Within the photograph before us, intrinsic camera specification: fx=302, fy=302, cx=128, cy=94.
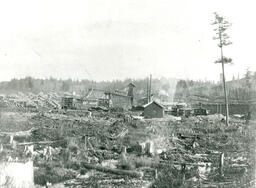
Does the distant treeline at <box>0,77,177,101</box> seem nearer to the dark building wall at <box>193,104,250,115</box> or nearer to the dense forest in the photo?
the dense forest

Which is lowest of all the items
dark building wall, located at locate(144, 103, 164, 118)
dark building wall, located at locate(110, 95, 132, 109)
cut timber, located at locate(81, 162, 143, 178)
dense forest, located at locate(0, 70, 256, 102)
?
cut timber, located at locate(81, 162, 143, 178)

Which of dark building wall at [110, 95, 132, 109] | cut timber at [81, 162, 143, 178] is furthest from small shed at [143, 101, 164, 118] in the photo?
cut timber at [81, 162, 143, 178]

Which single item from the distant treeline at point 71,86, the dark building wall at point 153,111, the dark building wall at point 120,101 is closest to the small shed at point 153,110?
the dark building wall at point 153,111

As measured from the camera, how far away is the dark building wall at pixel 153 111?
1551 inches

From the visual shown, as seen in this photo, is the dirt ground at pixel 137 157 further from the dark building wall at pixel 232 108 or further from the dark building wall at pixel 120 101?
the dark building wall at pixel 120 101

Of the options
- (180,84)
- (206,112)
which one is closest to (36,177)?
(206,112)

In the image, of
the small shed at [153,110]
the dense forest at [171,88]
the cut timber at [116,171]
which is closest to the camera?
→ the cut timber at [116,171]

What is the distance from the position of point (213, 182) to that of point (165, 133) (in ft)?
42.2

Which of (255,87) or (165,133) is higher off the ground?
(255,87)

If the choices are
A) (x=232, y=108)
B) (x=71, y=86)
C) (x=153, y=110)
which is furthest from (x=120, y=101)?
(x=71, y=86)

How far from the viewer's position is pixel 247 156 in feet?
57.4

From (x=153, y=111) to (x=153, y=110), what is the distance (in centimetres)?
14

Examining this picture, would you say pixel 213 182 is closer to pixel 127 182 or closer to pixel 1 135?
pixel 127 182

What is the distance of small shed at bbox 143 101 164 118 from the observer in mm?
39406
